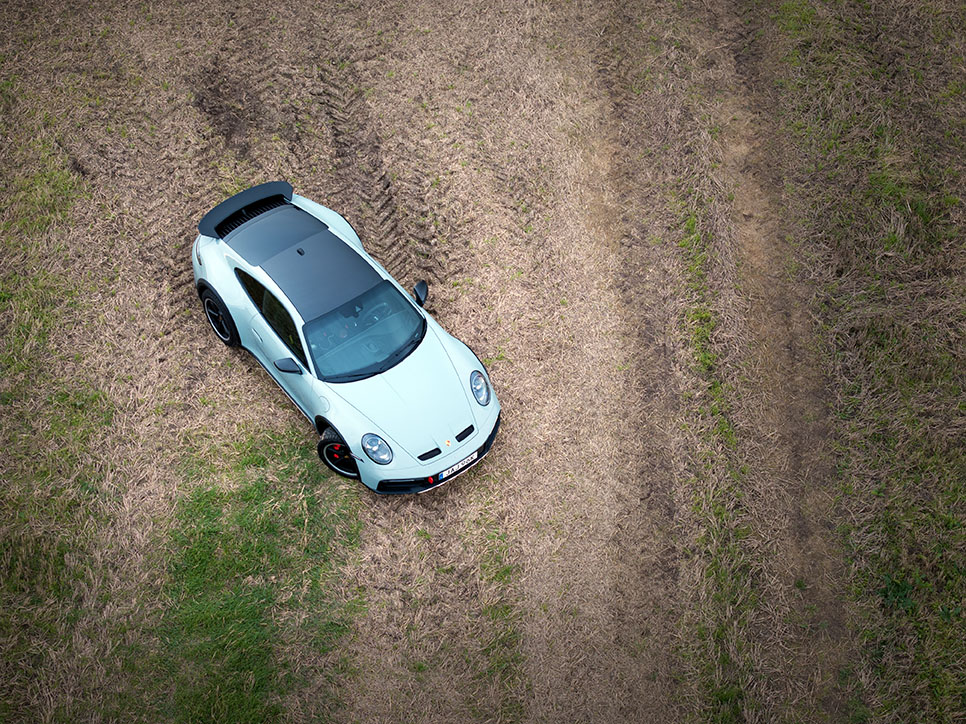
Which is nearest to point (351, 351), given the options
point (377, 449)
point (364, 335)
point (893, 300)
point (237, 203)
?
point (364, 335)

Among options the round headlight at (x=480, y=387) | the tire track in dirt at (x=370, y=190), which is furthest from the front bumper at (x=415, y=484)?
the tire track in dirt at (x=370, y=190)

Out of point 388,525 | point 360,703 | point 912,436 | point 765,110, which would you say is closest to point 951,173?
point 765,110

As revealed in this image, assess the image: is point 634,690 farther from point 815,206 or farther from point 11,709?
point 815,206

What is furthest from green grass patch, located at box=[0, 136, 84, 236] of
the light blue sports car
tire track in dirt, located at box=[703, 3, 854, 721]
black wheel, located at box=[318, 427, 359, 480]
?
tire track in dirt, located at box=[703, 3, 854, 721]

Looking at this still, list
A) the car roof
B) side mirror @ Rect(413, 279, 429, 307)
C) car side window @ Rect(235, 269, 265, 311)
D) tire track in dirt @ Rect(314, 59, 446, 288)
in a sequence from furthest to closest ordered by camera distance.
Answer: tire track in dirt @ Rect(314, 59, 446, 288) < side mirror @ Rect(413, 279, 429, 307) < car side window @ Rect(235, 269, 265, 311) < the car roof

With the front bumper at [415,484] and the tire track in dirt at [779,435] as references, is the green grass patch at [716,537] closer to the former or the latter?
the tire track in dirt at [779,435]

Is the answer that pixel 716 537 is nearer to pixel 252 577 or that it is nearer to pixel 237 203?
pixel 252 577

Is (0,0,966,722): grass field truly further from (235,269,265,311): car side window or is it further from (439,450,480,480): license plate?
(235,269,265,311): car side window
